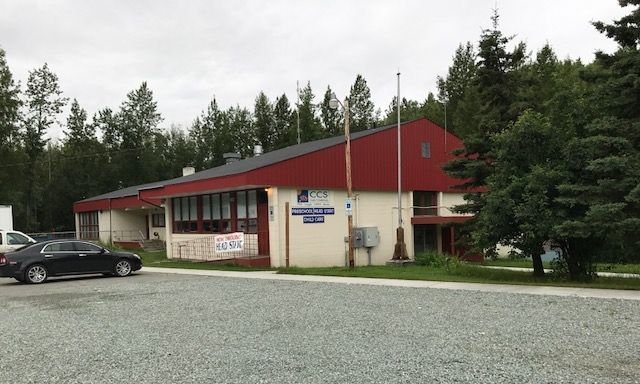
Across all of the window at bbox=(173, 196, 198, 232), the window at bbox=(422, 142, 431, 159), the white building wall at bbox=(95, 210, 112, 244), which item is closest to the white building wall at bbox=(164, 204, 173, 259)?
the window at bbox=(173, 196, 198, 232)

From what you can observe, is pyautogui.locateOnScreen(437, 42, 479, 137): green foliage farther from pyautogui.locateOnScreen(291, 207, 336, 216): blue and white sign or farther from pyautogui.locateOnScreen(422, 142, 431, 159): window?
pyautogui.locateOnScreen(291, 207, 336, 216): blue and white sign

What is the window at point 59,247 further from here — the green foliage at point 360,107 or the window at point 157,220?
the green foliage at point 360,107

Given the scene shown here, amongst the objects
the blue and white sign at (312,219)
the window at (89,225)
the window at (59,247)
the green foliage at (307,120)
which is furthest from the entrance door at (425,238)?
the green foliage at (307,120)

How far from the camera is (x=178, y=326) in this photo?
9453 millimetres

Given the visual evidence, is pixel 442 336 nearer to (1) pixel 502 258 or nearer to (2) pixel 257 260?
(2) pixel 257 260

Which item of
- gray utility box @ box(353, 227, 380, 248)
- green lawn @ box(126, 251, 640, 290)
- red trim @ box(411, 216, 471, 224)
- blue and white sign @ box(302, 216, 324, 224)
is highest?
blue and white sign @ box(302, 216, 324, 224)

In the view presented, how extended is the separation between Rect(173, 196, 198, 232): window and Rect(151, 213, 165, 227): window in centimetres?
1043

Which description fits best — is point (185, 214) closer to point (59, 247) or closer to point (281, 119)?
point (59, 247)

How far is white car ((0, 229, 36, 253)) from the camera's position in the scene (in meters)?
24.0

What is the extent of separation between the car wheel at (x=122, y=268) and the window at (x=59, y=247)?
1614mm

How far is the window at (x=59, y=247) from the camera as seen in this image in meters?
18.7

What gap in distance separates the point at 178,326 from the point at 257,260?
44.8 feet

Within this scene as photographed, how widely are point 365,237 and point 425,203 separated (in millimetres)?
5710

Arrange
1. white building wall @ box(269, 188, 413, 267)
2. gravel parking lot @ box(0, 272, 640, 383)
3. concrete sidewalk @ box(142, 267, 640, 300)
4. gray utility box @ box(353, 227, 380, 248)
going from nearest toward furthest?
gravel parking lot @ box(0, 272, 640, 383) → concrete sidewalk @ box(142, 267, 640, 300) → white building wall @ box(269, 188, 413, 267) → gray utility box @ box(353, 227, 380, 248)
